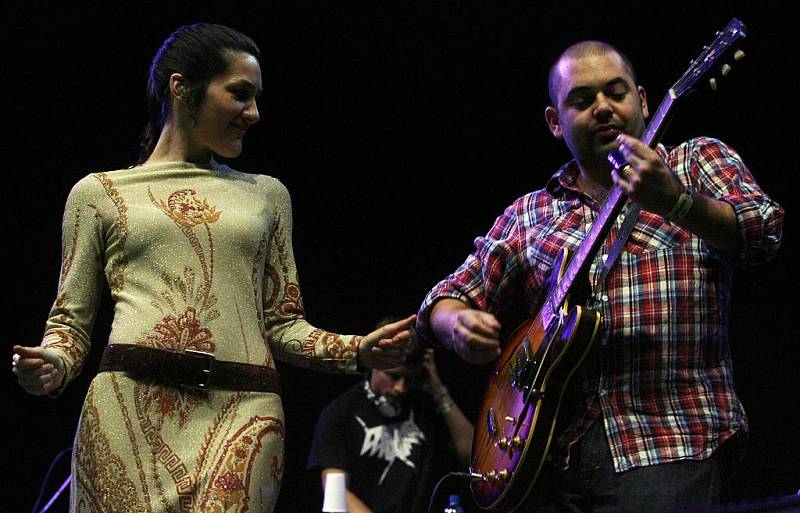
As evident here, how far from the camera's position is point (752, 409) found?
13.5 feet

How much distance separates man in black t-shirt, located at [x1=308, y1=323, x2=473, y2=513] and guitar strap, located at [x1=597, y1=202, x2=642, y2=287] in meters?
2.15

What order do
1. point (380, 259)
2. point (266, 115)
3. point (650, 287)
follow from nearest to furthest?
point (650, 287), point (266, 115), point (380, 259)

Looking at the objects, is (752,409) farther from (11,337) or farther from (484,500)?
(11,337)

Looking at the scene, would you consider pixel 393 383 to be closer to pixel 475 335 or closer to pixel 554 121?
pixel 554 121

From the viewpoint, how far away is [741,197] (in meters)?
2.04

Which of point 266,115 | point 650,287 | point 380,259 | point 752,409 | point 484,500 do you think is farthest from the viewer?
point 380,259

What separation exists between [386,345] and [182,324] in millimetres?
427

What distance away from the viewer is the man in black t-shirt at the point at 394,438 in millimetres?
4168

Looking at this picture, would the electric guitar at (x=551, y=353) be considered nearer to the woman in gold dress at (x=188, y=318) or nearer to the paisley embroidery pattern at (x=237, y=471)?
the woman in gold dress at (x=188, y=318)

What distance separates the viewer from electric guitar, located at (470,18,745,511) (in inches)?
81.1

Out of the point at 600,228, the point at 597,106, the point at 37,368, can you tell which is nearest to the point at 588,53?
the point at 597,106

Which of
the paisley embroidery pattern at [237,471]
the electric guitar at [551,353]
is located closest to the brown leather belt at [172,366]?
the paisley embroidery pattern at [237,471]

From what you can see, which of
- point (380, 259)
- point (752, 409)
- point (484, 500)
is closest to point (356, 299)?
point (380, 259)

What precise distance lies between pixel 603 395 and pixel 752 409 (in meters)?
2.26
